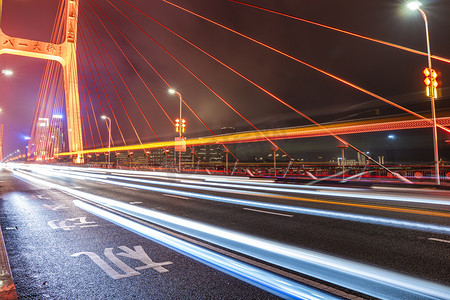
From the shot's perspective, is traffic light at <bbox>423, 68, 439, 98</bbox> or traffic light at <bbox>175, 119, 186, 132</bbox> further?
traffic light at <bbox>175, 119, 186, 132</bbox>

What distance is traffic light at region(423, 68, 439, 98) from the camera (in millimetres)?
17797

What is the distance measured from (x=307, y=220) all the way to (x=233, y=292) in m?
5.30

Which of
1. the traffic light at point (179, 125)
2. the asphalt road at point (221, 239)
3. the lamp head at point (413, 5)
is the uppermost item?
the lamp head at point (413, 5)

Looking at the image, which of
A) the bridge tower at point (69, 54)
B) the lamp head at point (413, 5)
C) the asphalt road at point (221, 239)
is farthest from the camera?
the bridge tower at point (69, 54)

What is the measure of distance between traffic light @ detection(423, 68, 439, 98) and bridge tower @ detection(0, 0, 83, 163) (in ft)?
107

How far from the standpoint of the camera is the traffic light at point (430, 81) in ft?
58.4

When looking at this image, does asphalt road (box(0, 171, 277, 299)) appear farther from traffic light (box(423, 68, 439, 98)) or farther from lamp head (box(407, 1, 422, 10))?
lamp head (box(407, 1, 422, 10))

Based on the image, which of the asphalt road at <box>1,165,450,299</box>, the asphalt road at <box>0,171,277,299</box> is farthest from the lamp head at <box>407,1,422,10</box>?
the asphalt road at <box>0,171,277,299</box>

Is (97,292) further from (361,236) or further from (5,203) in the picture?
(5,203)

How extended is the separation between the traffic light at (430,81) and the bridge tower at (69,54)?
107ft

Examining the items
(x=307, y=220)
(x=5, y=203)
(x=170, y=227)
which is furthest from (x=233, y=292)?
(x=5, y=203)

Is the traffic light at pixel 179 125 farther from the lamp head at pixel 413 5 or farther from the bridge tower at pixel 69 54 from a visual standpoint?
the lamp head at pixel 413 5

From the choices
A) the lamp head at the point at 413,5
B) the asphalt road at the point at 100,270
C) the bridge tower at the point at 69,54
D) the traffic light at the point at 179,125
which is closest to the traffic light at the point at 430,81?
the lamp head at the point at 413,5

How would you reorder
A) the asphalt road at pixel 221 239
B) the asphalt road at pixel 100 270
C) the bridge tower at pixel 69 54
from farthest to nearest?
the bridge tower at pixel 69 54 < the asphalt road at pixel 221 239 < the asphalt road at pixel 100 270
